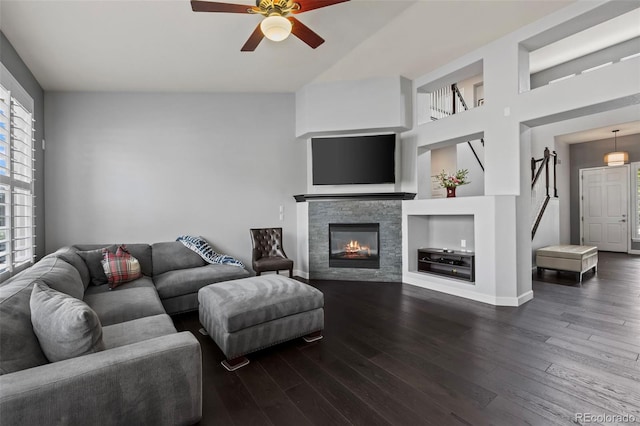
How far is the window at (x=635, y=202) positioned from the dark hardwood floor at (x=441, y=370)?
5.93 metres

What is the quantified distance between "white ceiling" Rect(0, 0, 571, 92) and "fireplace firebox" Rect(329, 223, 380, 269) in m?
2.42

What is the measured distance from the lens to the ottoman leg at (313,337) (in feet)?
8.40

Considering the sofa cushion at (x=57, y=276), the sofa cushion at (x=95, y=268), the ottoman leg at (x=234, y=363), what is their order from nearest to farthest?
the sofa cushion at (x=57, y=276), the ottoman leg at (x=234, y=363), the sofa cushion at (x=95, y=268)

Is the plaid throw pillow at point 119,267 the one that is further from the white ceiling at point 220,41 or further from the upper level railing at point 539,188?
the upper level railing at point 539,188

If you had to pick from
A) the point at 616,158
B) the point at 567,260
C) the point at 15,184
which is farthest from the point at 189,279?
the point at 616,158

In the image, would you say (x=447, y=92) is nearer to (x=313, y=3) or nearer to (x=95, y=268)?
(x=313, y=3)

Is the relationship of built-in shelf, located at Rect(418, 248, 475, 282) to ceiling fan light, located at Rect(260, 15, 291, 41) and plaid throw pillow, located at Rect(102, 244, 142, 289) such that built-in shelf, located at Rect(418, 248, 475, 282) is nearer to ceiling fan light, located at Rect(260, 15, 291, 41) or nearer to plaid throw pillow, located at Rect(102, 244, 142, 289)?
ceiling fan light, located at Rect(260, 15, 291, 41)

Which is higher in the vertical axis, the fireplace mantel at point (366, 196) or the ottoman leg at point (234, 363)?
the fireplace mantel at point (366, 196)

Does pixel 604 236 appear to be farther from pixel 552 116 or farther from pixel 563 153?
pixel 552 116

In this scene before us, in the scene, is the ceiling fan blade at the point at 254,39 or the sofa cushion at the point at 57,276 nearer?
the sofa cushion at the point at 57,276

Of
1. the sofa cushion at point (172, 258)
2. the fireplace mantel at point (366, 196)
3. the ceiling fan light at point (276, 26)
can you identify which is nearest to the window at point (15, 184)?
the sofa cushion at point (172, 258)

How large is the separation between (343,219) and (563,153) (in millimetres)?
7210

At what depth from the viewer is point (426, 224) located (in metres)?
4.81

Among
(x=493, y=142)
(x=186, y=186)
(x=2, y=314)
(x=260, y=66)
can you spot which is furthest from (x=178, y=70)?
(x=493, y=142)
